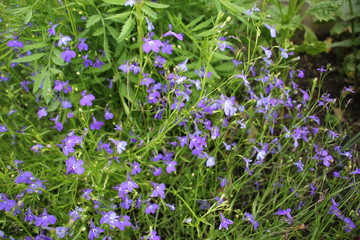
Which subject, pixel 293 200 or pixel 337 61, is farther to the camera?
pixel 337 61

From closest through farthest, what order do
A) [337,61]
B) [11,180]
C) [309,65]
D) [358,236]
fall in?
[11,180] < [358,236] < [309,65] < [337,61]

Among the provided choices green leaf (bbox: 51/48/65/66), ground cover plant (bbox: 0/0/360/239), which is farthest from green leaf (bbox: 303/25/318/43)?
green leaf (bbox: 51/48/65/66)

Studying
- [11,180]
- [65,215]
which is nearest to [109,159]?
[65,215]

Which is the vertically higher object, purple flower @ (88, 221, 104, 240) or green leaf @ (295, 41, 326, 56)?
green leaf @ (295, 41, 326, 56)

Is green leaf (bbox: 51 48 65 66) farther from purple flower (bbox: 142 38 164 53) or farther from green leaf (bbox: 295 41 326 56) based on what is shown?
green leaf (bbox: 295 41 326 56)

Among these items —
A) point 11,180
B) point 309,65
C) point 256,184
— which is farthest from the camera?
point 309,65

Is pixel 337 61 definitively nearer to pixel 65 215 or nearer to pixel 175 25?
pixel 175 25

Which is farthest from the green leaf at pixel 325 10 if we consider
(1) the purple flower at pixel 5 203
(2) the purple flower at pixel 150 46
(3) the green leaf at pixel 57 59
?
(1) the purple flower at pixel 5 203

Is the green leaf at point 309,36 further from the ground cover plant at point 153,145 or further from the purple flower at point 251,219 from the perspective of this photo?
the purple flower at point 251,219

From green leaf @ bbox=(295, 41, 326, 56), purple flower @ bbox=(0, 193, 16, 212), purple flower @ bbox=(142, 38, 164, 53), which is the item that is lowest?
purple flower @ bbox=(0, 193, 16, 212)
